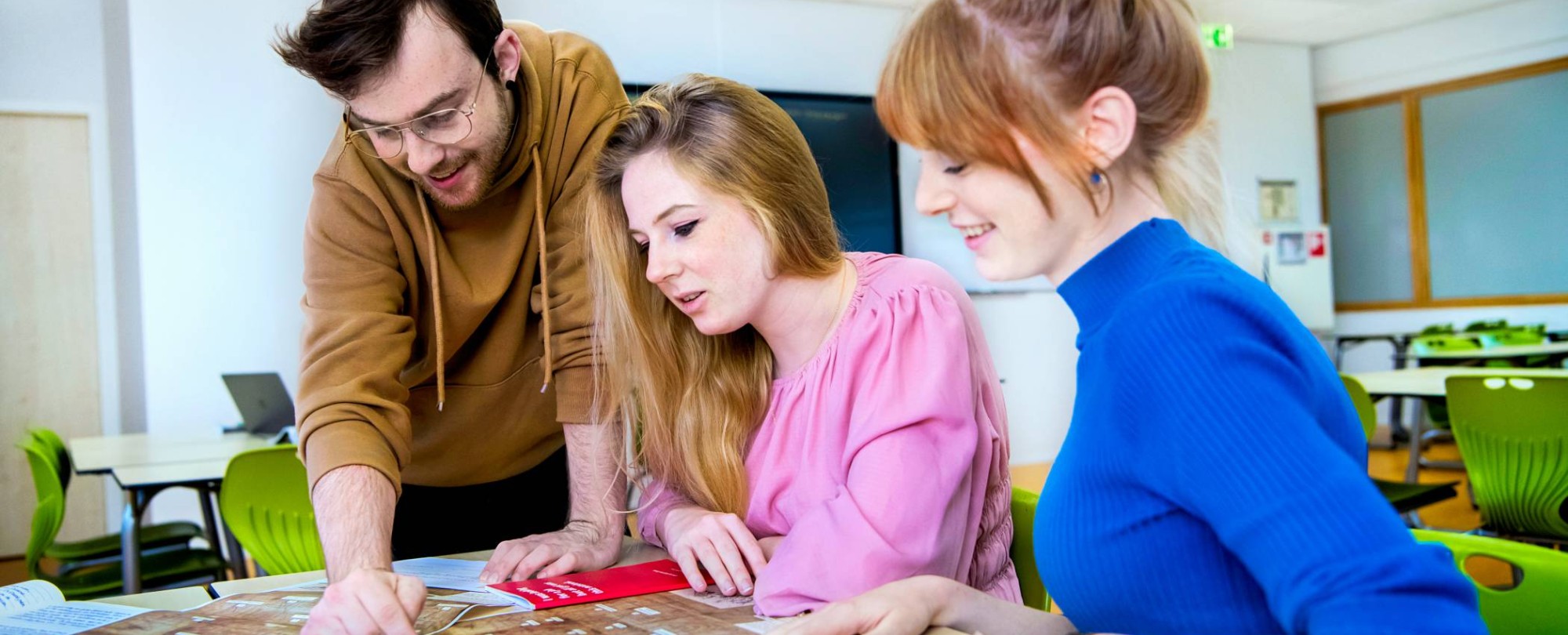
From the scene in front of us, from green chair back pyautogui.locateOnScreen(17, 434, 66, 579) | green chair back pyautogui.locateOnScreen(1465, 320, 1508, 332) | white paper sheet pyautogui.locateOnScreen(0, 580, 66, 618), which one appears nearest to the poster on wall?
green chair back pyautogui.locateOnScreen(1465, 320, 1508, 332)

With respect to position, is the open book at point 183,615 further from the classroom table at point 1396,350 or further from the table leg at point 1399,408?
the table leg at point 1399,408

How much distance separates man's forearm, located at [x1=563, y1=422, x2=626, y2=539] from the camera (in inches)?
58.0

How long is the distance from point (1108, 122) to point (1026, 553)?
2.18 ft

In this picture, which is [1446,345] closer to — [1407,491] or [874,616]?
[1407,491]

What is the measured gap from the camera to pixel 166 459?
3.12 metres

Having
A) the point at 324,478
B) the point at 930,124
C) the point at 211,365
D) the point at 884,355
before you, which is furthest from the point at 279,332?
the point at 930,124

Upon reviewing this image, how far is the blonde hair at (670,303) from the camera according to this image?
1.37 m

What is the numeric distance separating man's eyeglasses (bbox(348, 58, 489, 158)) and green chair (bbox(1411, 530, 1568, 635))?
3.79 feet

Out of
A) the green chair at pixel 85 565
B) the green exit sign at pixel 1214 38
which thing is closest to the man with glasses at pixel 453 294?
the green exit sign at pixel 1214 38

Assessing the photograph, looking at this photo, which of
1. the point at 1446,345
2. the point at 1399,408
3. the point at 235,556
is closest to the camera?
the point at 235,556

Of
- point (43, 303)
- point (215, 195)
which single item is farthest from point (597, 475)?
point (43, 303)

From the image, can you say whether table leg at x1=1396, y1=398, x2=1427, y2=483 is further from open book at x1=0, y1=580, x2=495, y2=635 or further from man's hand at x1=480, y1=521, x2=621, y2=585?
open book at x1=0, y1=580, x2=495, y2=635

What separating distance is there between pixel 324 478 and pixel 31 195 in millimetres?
5186

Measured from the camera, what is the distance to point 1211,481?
0.67 meters
